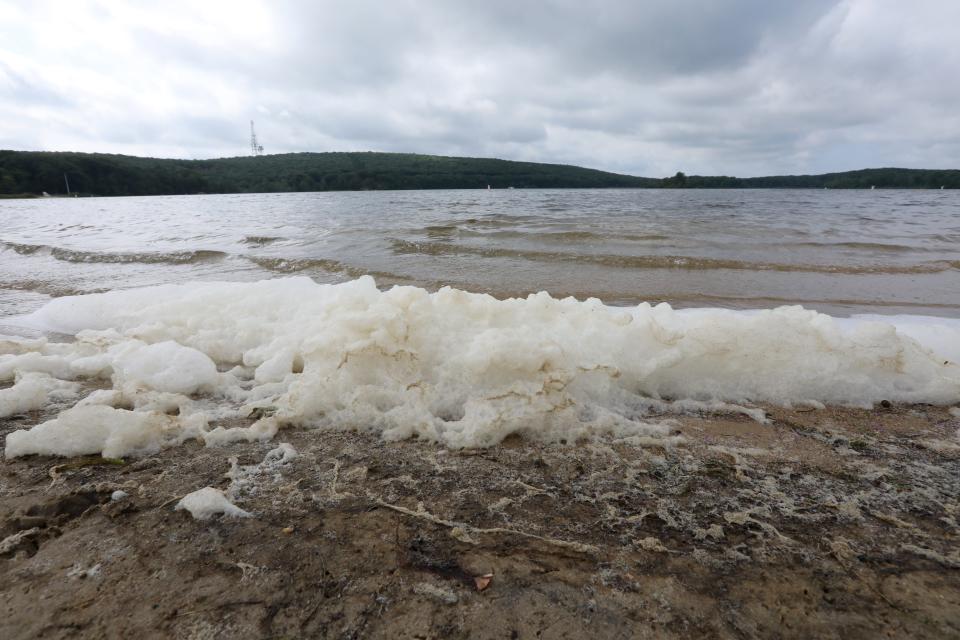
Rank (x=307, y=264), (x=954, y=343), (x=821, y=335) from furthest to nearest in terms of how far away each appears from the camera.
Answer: (x=307, y=264) → (x=954, y=343) → (x=821, y=335)

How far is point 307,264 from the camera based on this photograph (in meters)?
10.0

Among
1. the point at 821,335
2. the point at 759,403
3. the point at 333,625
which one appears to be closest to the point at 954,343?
the point at 821,335

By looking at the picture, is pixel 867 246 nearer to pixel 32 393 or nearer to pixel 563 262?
pixel 563 262

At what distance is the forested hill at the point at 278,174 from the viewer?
7969 cm

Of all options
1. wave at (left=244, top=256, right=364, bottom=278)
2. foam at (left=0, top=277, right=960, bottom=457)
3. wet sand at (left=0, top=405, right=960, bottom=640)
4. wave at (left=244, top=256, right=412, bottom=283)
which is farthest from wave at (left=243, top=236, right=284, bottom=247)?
wet sand at (left=0, top=405, right=960, bottom=640)

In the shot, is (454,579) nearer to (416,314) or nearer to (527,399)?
(527,399)

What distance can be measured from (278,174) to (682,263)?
110 metres

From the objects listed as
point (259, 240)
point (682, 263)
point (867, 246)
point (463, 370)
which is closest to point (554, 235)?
point (682, 263)

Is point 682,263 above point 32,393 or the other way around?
above

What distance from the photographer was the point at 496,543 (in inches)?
69.4

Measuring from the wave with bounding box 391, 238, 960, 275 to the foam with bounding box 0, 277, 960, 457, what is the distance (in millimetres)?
5518

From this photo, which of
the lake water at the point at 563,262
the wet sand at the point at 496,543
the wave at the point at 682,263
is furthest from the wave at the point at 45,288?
the wet sand at the point at 496,543

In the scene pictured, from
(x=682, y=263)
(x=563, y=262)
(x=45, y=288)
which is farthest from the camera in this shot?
(x=563, y=262)

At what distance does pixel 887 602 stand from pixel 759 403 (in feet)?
5.92
